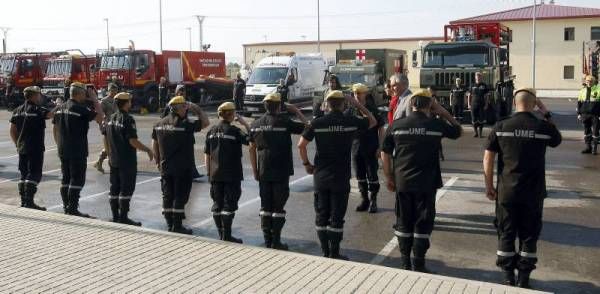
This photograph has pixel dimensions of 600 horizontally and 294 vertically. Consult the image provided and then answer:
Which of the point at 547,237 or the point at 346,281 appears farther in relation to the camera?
the point at 547,237

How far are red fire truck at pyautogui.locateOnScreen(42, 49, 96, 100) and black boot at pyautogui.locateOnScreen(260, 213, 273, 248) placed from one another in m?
27.4

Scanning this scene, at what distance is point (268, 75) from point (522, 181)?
21.4 metres

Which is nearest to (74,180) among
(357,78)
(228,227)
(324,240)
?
(228,227)

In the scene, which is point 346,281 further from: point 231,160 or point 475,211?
point 475,211

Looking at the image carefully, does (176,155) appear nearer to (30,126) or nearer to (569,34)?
(30,126)

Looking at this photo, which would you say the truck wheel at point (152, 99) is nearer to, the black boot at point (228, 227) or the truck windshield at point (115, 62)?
the truck windshield at point (115, 62)

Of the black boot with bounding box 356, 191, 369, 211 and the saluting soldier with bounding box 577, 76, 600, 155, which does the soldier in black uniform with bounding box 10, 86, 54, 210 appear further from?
the saluting soldier with bounding box 577, 76, 600, 155

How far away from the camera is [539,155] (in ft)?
17.8

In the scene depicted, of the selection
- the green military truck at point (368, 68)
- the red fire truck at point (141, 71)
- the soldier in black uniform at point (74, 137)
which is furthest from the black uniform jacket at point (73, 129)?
the red fire truck at point (141, 71)

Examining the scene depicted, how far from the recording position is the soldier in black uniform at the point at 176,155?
24.3 feet

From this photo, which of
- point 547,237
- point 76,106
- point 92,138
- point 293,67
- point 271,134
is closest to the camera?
point 271,134

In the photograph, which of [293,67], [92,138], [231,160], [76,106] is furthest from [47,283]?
[293,67]

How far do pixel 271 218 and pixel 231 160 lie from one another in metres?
0.80

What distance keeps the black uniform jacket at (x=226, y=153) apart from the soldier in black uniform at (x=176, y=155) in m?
0.45
